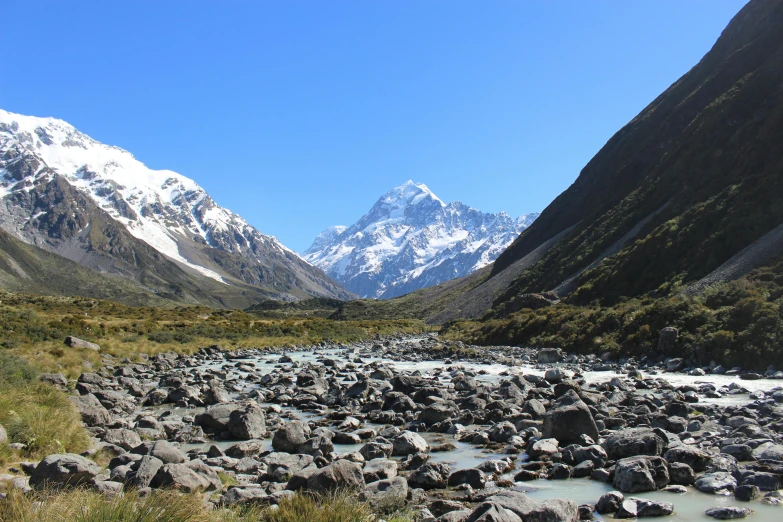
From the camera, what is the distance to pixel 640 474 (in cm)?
1102

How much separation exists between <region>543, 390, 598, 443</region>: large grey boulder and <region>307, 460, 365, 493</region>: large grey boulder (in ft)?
22.8

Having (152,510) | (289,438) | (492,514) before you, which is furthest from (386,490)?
(289,438)

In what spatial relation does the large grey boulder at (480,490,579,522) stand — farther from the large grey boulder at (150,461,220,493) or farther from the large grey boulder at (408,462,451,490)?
the large grey boulder at (150,461,220,493)

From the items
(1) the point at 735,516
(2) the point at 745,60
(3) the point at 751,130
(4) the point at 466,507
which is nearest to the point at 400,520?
(4) the point at 466,507

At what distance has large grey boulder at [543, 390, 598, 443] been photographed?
1498cm

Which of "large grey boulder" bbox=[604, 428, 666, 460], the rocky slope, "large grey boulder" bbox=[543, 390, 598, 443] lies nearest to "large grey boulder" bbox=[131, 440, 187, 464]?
"large grey boulder" bbox=[543, 390, 598, 443]

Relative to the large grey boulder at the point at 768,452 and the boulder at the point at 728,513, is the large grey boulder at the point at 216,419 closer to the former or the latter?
the boulder at the point at 728,513

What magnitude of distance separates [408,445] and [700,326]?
984 inches

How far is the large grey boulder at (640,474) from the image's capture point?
11.0m

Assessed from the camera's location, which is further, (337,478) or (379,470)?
(379,470)

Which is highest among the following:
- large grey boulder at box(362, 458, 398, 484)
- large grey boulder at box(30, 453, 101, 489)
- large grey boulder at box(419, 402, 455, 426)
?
large grey boulder at box(30, 453, 101, 489)

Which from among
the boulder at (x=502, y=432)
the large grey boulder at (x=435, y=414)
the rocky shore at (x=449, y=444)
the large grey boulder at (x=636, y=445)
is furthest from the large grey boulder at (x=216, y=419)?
the large grey boulder at (x=636, y=445)

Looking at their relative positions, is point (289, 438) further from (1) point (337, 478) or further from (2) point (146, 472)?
(2) point (146, 472)

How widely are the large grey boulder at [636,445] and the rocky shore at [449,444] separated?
30 millimetres
